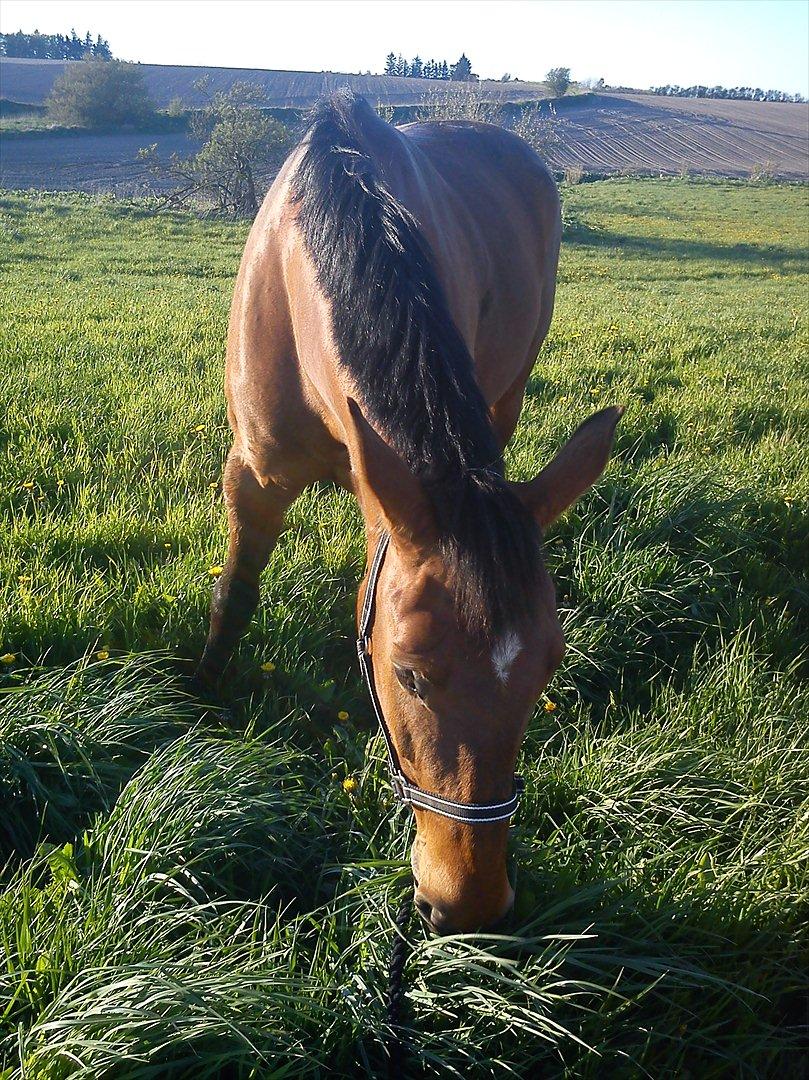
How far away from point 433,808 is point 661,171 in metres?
55.1

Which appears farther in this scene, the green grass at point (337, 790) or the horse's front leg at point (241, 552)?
the horse's front leg at point (241, 552)

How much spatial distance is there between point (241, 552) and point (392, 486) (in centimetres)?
156

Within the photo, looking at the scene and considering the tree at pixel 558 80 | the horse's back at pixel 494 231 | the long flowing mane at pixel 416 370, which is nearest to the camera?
the long flowing mane at pixel 416 370

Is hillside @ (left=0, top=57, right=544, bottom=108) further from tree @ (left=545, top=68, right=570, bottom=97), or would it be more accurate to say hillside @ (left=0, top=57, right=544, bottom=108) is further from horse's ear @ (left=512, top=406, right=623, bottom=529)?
horse's ear @ (left=512, top=406, right=623, bottom=529)

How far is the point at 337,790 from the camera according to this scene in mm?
2270

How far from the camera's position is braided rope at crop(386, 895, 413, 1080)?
5.16ft

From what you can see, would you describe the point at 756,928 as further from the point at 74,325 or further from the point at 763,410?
the point at 74,325

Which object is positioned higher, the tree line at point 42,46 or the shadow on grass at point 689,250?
the tree line at point 42,46

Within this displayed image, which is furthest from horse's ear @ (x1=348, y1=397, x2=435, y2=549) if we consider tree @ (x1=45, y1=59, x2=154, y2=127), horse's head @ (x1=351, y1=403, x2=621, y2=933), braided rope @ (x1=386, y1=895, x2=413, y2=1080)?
tree @ (x1=45, y1=59, x2=154, y2=127)

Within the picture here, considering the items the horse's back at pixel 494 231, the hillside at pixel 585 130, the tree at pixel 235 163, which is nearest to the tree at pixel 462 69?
the hillside at pixel 585 130

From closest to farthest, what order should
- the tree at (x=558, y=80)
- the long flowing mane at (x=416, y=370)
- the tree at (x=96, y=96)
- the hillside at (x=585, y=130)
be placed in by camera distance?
1. the long flowing mane at (x=416, y=370)
2. the hillside at (x=585, y=130)
3. the tree at (x=96, y=96)
4. the tree at (x=558, y=80)

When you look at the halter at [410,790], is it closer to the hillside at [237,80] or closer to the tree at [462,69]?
the hillside at [237,80]

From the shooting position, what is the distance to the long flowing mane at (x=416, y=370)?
4.84 ft

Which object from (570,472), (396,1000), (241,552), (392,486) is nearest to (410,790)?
(396,1000)
